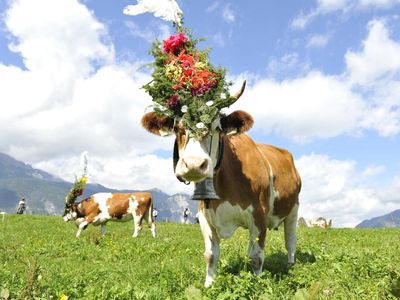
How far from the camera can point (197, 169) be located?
5.30 meters

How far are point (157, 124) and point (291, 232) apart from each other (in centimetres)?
435

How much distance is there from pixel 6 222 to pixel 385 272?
26.3 metres

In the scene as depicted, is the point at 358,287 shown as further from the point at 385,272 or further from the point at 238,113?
the point at 238,113

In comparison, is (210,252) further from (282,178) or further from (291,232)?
(291,232)

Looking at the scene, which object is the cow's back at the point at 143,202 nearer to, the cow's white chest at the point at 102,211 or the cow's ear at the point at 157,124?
the cow's white chest at the point at 102,211

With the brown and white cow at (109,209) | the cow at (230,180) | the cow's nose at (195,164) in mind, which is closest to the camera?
the cow's nose at (195,164)

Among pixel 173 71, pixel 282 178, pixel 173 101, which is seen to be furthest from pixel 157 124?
pixel 282 178

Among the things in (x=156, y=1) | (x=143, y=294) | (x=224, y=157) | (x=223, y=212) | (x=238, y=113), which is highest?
(x=156, y=1)

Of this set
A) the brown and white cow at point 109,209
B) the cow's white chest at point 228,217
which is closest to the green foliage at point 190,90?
the cow's white chest at point 228,217

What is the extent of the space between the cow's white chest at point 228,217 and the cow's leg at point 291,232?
282cm

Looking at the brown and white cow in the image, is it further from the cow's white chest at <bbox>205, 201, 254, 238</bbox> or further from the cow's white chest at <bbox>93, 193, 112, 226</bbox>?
the cow's white chest at <bbox>205, 201, 254, 238</bbox>

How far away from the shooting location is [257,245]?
22.4ft

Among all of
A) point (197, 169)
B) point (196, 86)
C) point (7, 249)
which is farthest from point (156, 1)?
point (7, 249)

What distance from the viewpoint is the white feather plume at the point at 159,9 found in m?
6.92
